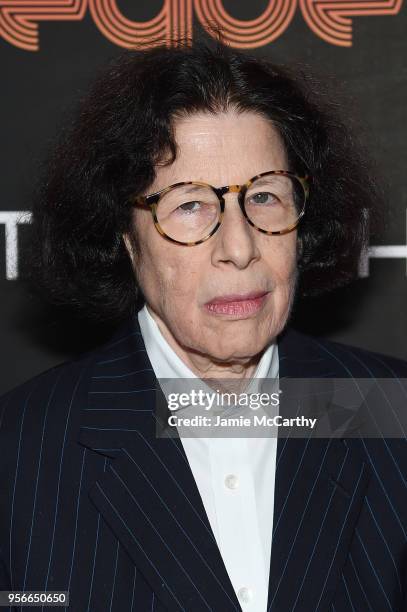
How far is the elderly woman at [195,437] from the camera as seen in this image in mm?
1264

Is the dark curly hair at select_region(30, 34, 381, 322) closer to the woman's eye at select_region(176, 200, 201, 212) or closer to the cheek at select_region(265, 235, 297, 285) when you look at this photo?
the woman's eye at select_region(176, 200, 201, 212)

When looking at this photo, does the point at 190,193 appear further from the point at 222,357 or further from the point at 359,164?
the point at 359,164

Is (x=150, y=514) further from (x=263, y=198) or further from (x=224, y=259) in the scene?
(x=263, y=198)

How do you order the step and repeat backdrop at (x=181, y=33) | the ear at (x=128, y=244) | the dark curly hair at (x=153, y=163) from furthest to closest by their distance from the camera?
the step and repeat backdrop at (x=181, y=33), the ear at (x=128, y=244), the dark curly hair at (x=153, y=163)

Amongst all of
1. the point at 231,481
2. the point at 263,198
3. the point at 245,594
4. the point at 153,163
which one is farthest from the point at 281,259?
the point at 245,594

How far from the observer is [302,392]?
4.91ft

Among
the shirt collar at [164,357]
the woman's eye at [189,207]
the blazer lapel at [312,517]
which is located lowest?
the blazer lapel at [312,517]

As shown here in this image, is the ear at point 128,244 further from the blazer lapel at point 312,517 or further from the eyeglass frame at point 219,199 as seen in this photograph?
the blazer lapel at point 312,517

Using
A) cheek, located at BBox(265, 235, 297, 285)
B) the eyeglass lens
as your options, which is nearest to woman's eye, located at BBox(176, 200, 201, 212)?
the eyeglass lens

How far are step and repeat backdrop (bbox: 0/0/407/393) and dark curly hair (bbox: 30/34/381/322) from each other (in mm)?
162

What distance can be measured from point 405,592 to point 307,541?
18 cm

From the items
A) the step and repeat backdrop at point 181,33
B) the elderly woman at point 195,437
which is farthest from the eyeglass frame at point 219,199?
the step and repeat backdrop at point 181,33

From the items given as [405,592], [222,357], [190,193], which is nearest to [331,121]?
[190,193]

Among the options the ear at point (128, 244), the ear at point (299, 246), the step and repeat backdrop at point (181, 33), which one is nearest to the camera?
the ear at point (128, 244)
